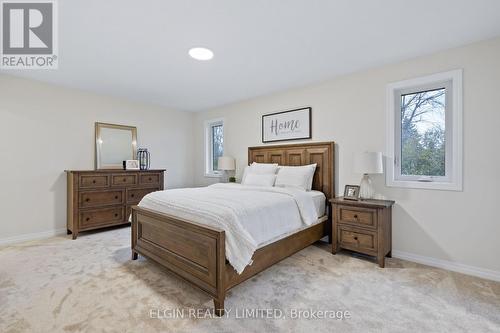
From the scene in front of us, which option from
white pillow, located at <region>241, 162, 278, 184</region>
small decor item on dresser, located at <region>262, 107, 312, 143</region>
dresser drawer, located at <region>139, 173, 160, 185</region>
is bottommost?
dresser drawer, located at <region>139, 173, 160, 185</region>

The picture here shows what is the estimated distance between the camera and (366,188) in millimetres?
3094

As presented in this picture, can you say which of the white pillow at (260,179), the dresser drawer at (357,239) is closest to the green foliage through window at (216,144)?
the white pillow at (260,179)

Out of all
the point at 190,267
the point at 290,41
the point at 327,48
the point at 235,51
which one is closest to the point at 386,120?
the point at 327,48

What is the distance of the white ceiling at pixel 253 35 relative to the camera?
1.90 m

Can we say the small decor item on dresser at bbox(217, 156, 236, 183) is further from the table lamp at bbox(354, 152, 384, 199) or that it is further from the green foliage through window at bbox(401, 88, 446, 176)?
the green foliage through window at bbox(401, 88, 446, 176)

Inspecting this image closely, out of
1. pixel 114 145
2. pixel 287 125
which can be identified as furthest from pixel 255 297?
pixel 114 145

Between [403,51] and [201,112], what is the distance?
4069mm

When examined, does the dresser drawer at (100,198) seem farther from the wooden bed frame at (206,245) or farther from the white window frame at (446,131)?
the white window frame at (446,131)

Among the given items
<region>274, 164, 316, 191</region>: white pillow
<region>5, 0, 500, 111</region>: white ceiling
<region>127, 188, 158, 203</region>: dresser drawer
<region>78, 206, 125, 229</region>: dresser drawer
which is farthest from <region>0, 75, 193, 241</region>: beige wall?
<region>274, 164, 316, 191</region>: white pillow

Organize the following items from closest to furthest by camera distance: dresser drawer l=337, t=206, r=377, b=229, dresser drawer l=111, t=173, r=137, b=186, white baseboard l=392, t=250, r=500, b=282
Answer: white baseboard l=392, t=250, r=500, b=282, dresser drawer l=337, t=206, r=377, b=229, dresser drawer l=111, t=173, r=137, b=186

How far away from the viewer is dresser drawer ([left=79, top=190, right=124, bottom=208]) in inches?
142

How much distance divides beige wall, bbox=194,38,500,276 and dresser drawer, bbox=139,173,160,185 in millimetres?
2956

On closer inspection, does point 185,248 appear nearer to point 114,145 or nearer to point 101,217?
point 101,217

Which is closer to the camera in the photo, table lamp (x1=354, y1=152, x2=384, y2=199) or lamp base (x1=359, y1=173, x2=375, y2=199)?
table lamp (x1=354, y1=152, x2=384, y2=199)
